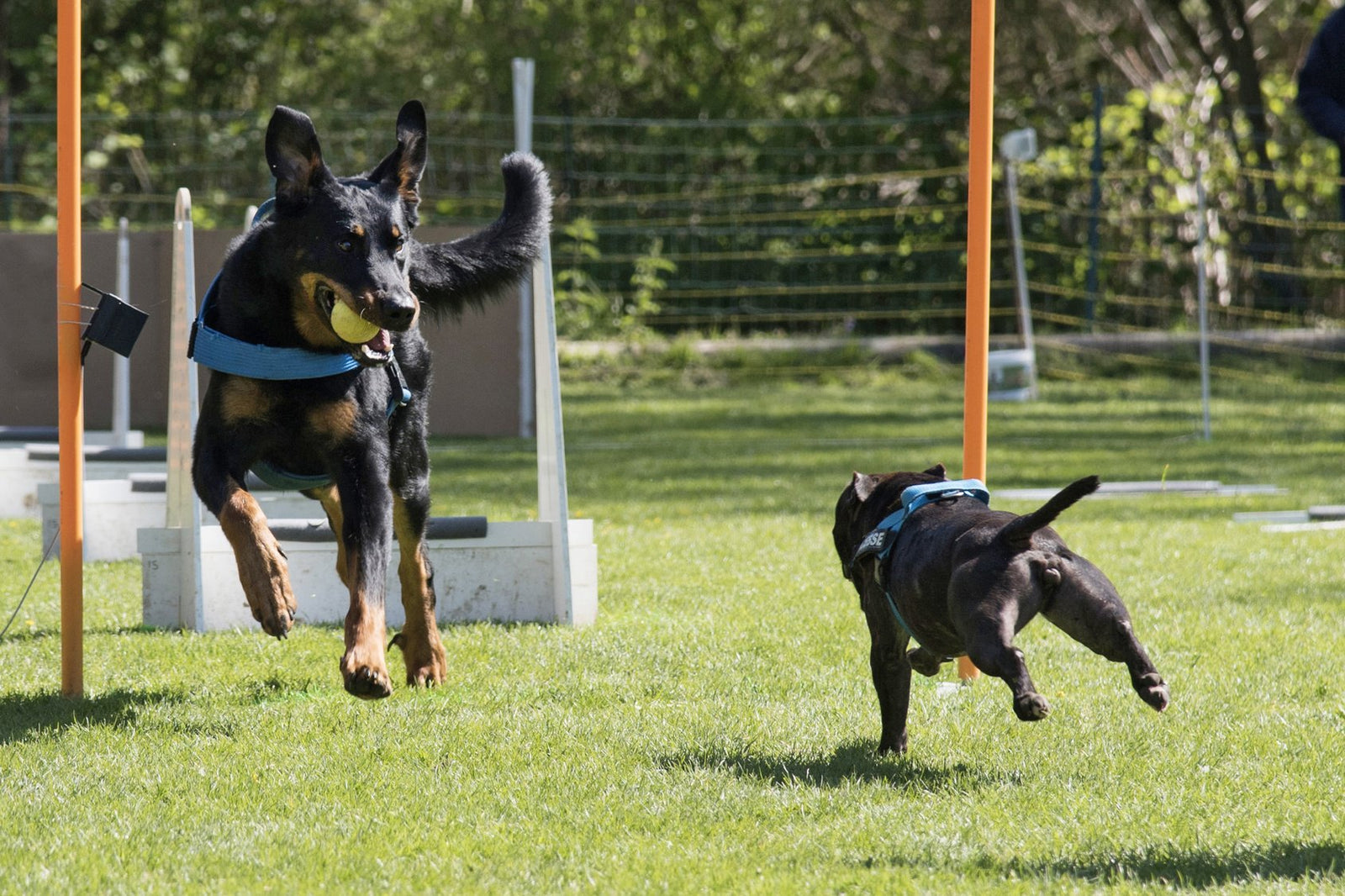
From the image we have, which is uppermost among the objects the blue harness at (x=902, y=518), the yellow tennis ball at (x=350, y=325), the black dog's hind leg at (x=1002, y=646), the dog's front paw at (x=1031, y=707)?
the yellow tennis ball at (x=350, y=325)

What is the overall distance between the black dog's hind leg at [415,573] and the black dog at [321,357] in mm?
189

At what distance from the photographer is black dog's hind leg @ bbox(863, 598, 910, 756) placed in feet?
11.5

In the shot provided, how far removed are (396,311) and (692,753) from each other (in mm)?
1282

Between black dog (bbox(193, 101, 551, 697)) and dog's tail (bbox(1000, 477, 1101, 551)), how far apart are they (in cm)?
150

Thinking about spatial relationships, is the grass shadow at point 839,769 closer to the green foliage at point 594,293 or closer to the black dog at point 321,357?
the black dog at point 321,357

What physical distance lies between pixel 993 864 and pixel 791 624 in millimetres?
2476

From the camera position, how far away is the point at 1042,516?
3027mm

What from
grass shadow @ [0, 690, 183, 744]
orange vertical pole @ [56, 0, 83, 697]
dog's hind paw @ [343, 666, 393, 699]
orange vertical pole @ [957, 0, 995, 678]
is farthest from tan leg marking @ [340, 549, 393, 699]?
orange vertical pole @ [957, 0, 995, 678]

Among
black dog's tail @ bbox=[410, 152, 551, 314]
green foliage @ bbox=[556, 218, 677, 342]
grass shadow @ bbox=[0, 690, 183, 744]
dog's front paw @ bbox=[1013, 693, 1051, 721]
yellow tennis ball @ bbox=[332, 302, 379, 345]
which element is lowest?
grass shadow @ bbox=[0, 690, 183, 744]

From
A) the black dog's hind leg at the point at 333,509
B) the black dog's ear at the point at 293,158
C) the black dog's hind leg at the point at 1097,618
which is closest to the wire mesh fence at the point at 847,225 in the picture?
the black dog's hind leg at the point at 333,509

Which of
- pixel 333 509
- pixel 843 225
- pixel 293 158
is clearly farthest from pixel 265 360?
pixel 843 225

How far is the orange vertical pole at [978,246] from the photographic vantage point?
4.30 metres

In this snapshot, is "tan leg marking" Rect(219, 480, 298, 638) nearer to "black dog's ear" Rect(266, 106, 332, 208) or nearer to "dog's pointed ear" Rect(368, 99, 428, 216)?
"black dog's ear" Rect(266, 106, 332, 208)

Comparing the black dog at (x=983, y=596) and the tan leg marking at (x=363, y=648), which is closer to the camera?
the black dog at (x=983, y=596)
